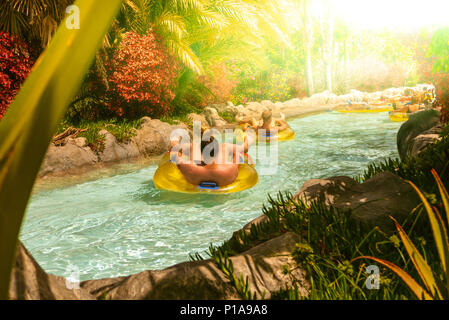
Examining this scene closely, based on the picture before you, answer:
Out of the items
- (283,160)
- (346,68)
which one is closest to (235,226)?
(283,160)

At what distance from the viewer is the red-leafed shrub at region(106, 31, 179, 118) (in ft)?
44.8

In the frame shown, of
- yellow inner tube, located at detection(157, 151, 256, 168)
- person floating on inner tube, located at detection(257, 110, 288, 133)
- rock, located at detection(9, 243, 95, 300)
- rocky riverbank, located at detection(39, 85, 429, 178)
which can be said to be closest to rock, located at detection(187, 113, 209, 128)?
rocky riverbank, located at detection(39, 85, 429, 178)

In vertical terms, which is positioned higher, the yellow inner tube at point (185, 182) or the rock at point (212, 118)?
the rock at point (212, 118)

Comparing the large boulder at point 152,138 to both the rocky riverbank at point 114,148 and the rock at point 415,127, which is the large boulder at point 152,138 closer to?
the rocky riverbank at point 114,148

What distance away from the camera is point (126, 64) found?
13812 mm

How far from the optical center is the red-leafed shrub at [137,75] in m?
13.7

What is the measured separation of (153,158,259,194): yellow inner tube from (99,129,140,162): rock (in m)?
3.72

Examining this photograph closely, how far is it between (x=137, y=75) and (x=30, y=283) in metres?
13.0

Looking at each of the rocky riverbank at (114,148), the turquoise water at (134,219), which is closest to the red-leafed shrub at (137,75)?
the rocky riverbank at (114,148)

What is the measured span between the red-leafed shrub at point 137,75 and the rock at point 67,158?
12.7 ft

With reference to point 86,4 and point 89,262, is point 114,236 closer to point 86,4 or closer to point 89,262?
point 89,262

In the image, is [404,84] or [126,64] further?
[404,84]
